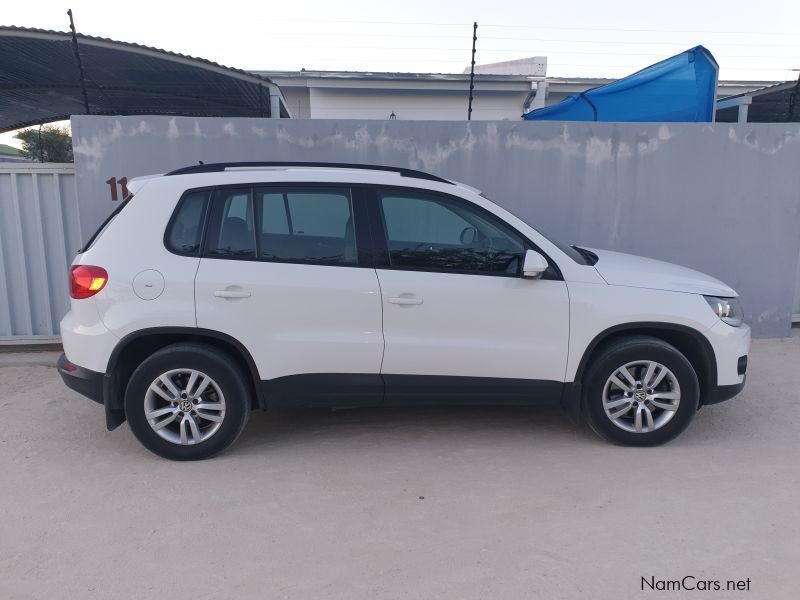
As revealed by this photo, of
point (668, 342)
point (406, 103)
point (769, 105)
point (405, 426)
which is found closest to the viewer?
point (668, 342)

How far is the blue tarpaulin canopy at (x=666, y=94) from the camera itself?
283 inches

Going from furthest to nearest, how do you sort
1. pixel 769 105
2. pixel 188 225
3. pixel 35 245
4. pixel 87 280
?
1. pixel 769 105
2. pixel 35 245
3. pixel 188 225
4. pixel 87 280

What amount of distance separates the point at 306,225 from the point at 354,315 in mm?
666

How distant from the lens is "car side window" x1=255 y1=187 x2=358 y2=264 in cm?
379

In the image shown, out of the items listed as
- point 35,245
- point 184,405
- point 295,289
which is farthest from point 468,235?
point 35,245

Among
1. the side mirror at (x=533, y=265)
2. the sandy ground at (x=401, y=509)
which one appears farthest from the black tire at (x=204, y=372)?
the side mirror at (x=533, y=265)

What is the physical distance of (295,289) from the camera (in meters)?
3.71

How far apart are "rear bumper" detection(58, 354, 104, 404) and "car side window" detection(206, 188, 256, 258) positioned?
41.6 inches

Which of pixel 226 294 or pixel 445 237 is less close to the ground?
pixel 445 237

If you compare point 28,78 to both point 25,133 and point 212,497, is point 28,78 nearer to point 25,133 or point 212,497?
point 212,497

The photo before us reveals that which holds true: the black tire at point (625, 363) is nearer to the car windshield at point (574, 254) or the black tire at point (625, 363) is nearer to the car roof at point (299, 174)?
the car windshield at point (574, 254)

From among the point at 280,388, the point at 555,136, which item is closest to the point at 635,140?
the point at 555,136

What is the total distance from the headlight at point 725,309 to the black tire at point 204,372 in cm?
311

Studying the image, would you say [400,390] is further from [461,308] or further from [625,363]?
[625,363]
